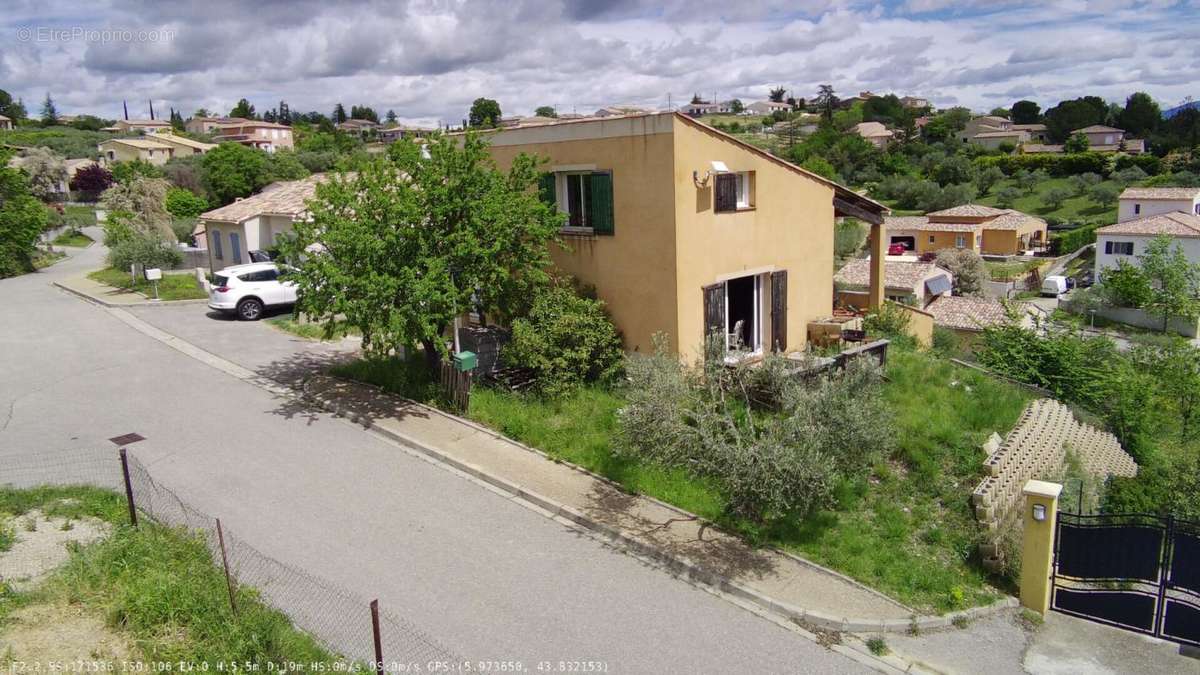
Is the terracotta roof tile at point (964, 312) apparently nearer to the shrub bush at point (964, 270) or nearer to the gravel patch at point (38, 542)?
the shrub bush at point (964, 270)

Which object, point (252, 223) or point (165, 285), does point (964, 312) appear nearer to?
point (252, 223)

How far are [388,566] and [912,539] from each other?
20.7 feet

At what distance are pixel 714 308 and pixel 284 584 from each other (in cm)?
813

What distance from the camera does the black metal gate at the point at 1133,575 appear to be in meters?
8.46

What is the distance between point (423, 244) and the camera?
13422mm

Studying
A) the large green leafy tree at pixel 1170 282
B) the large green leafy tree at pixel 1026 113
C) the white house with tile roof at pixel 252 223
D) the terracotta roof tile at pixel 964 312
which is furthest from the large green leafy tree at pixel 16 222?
the large green leafy tree at pixel 1026 113

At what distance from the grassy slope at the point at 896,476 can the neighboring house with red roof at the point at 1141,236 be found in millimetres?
41274

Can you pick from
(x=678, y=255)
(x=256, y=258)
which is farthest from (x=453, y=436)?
(x=256, y=258)

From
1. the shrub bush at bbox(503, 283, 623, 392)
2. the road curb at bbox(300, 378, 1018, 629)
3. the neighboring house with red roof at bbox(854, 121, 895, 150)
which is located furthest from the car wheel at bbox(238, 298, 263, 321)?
the neighboring house with red roof at bbox(854, 121, 895, 150)

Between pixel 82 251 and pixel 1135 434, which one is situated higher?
pixel 82 251

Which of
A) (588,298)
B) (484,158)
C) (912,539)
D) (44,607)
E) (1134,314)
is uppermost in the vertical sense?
(484,158)

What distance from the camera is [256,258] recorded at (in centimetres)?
2678

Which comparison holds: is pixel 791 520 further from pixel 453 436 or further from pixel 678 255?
pixel 453 436

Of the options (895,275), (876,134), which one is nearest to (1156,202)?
(895,275)
